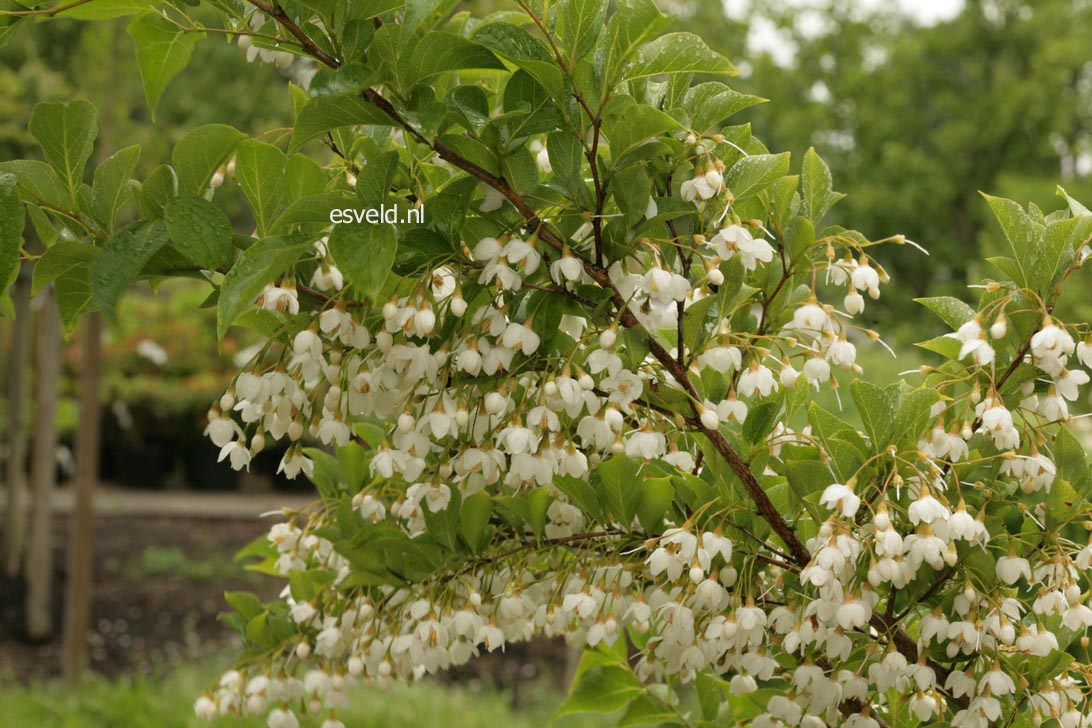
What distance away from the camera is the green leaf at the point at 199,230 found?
0.97 m

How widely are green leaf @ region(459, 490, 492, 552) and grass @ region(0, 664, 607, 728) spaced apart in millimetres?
2621

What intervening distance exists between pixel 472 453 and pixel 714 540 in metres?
0.24

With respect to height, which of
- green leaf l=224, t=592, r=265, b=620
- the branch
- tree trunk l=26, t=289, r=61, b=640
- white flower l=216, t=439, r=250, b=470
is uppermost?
the branch

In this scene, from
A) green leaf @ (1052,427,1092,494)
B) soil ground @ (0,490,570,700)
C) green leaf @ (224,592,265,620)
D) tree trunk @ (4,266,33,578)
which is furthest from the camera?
tree trunk @ (4,266,33,578)

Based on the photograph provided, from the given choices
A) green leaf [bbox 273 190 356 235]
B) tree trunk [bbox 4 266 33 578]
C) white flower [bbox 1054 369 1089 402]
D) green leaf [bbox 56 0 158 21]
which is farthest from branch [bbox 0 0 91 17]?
tree trunk [bbox 4 266 33 578]

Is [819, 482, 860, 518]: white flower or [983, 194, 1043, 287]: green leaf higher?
[983, 194, 1043, 287]: green leaf

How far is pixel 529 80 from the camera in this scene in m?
0.97

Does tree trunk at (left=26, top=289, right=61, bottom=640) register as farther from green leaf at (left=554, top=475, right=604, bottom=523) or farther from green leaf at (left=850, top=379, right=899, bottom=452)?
green leaf at (left=850, top=379, right=899, bottom=452)

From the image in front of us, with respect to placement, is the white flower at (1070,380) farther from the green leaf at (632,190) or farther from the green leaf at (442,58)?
the green leaf at (442,58)

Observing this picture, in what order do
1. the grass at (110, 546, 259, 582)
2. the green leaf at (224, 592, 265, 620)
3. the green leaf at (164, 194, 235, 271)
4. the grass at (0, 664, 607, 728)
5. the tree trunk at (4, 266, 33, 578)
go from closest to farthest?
the green leaf at (164, 194, 235, 271), the green leaf at (224, 592, 265, 620), the grass at (0, 664, 607, 728), the tree trunk at (4, 266, 33, 578), the grass at (110, 546, 259, 582)

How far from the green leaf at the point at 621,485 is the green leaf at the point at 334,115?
0.39 metres

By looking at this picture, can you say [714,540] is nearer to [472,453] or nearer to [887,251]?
[472,453]

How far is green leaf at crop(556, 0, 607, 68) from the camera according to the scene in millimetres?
907

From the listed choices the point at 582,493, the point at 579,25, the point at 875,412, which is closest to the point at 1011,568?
the point at 875,412
